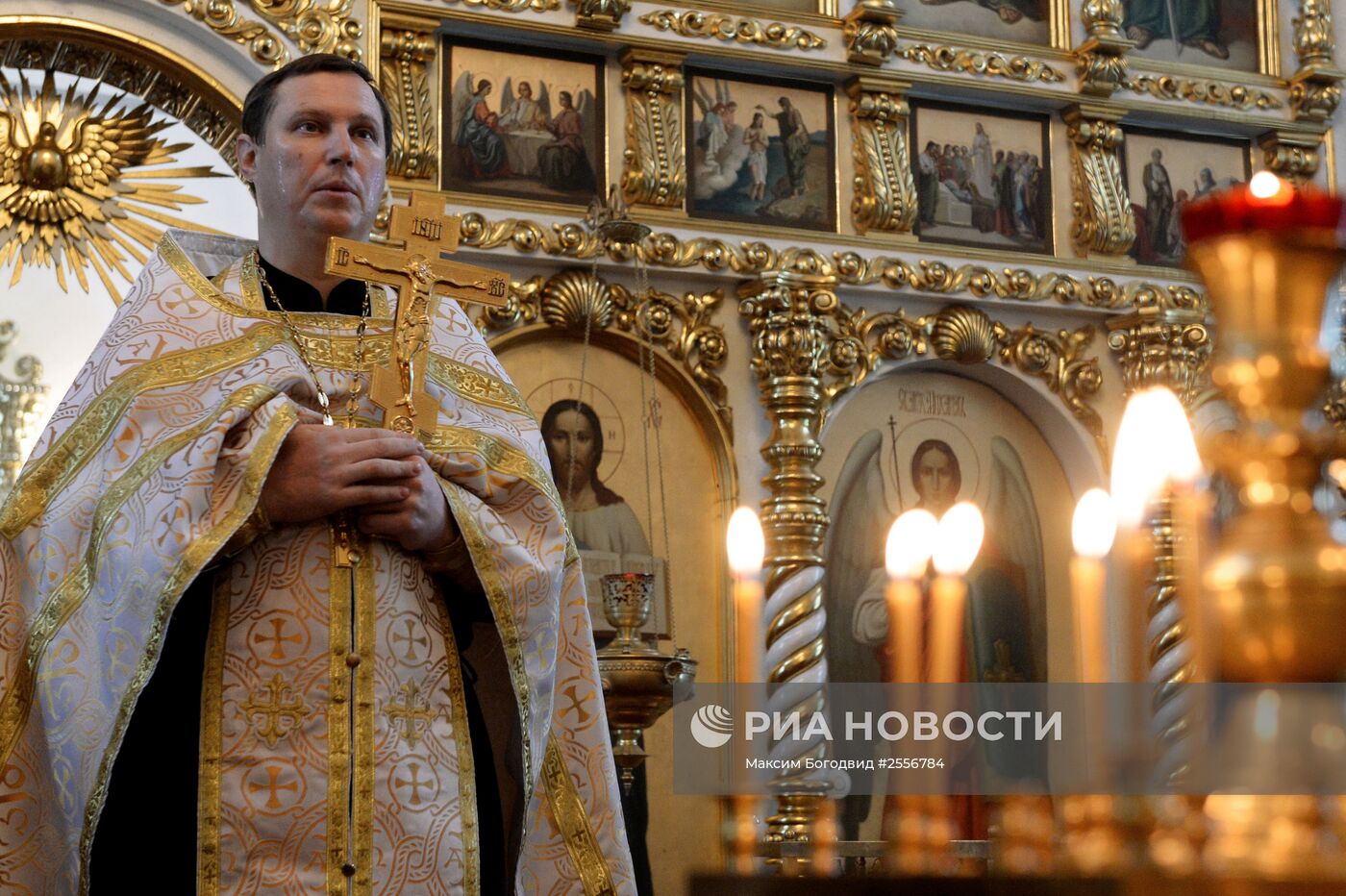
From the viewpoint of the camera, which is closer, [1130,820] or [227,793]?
[1130,820]

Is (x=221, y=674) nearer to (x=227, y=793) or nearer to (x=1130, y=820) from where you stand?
(x=227, y=793)

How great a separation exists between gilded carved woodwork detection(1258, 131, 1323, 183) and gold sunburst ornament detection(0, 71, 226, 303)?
15.4ft

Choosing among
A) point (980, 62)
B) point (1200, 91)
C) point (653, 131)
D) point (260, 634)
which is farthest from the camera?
point (1200, 91)

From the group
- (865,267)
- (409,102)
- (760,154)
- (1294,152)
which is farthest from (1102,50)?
(409,102)

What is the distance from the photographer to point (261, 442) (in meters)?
2.45

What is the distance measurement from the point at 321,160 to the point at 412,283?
0.78ft

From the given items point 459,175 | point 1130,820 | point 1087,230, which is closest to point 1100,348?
point 1087,230

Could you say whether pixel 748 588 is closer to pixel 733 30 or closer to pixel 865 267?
pixel 865 267

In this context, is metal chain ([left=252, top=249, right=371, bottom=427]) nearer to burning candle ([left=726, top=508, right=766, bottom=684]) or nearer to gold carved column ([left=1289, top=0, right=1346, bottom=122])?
burning candle ([left=726, top=508, right=766, bottom=684])

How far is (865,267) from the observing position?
709cm

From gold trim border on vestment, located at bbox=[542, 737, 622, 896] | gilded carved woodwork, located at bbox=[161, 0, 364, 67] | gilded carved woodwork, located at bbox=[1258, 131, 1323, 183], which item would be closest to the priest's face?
gold trim border on vestment, located at bbox=[542, 737, 622, 896]

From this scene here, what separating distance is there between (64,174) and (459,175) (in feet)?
4.64

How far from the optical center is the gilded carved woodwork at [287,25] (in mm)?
6246

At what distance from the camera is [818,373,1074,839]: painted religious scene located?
7035 mm
